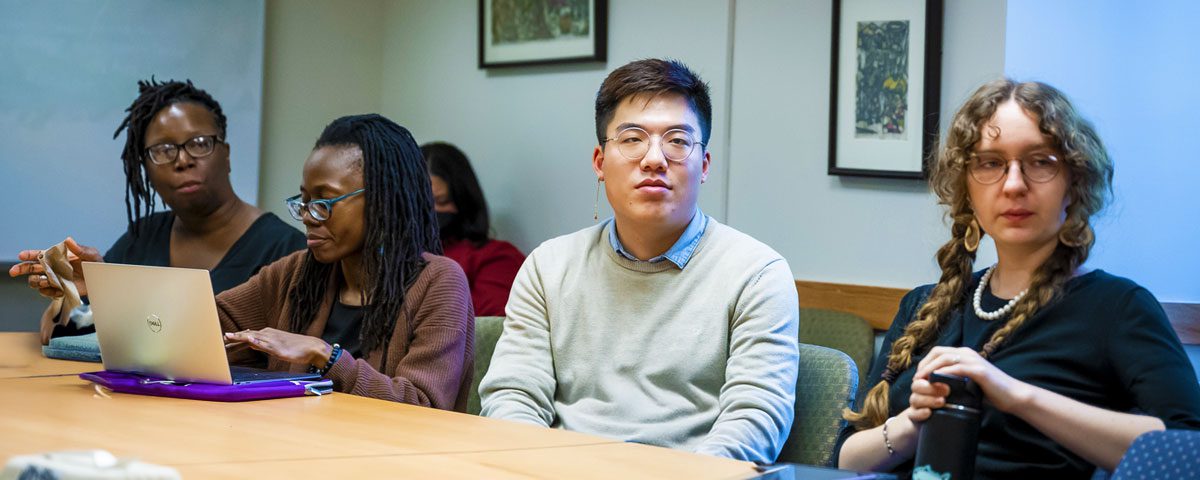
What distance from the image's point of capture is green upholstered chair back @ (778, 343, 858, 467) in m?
1.99

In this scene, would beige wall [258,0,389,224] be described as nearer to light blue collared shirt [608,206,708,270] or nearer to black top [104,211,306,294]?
black top [104,211,306,294]

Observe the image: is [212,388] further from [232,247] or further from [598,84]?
[598,84]

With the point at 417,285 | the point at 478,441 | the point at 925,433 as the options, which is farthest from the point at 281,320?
the point at 925,433

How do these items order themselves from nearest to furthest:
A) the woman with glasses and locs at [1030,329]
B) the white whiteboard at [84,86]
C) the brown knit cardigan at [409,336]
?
1. the woman with glasses and locs at [1030,329]
2. the brown knit cardigan at [409,336]
3. the white whiteboard at [84,86]

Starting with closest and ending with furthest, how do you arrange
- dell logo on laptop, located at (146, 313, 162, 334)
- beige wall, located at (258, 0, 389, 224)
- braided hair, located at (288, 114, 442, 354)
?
dell logo on laptop, located at (146, 313, 162, 334) < braided hair, located at (288, 114, 442, 354) < beige wall, located at (258, 0, 389, 224)

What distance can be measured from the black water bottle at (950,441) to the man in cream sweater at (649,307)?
0.48m

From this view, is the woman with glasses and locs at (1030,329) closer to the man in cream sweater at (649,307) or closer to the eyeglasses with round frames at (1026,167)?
the eyeglasses with round frames at (1026,167)

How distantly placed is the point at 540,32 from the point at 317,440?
256 centimetres

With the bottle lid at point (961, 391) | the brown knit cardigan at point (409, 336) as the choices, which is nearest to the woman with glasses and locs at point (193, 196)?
the brown knit cardigan at point (409, 336)

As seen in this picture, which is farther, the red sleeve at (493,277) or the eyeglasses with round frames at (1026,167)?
the red sleeve at (493,277)

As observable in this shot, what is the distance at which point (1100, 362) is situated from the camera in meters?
1.68

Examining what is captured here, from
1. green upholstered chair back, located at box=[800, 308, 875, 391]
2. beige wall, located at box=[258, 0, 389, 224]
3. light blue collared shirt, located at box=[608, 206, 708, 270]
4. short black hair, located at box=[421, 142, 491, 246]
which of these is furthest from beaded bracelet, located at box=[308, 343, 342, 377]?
beige wall, located at box=[258, 0, 389, 224]

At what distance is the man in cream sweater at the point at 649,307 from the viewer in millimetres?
2055

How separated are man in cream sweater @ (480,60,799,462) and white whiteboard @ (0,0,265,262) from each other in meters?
2.07
